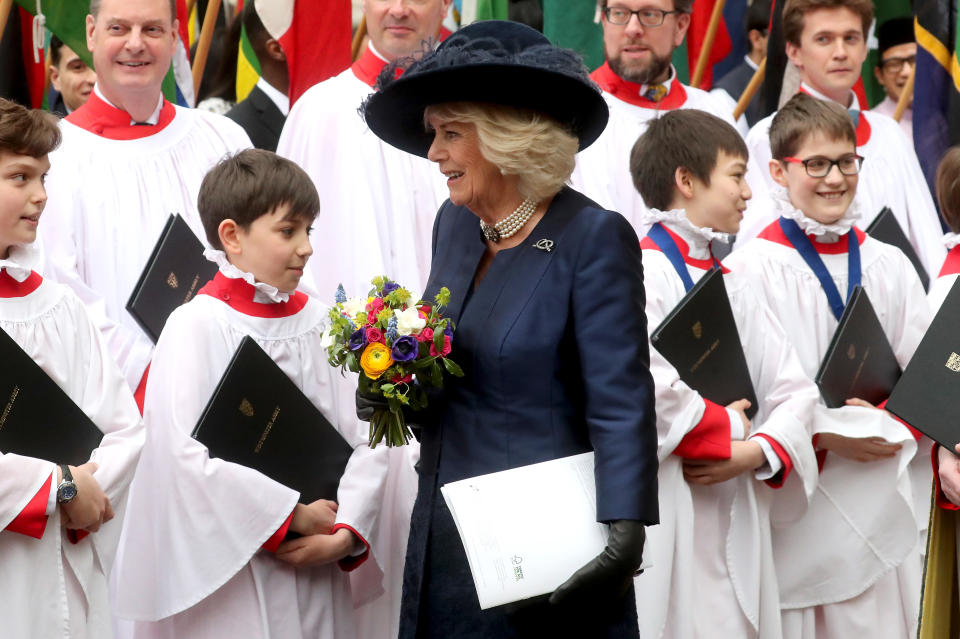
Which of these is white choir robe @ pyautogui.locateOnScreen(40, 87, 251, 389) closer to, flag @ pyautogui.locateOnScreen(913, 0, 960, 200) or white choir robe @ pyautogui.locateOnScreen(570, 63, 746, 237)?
white choir robe @ pyautogui.locateOnScreen(570, 63, 746, 237)

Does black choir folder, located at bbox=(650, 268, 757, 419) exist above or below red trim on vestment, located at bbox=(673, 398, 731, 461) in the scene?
above

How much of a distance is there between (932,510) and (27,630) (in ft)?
8.99

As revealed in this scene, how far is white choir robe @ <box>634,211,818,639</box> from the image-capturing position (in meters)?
4.62

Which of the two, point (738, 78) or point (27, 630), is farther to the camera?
point (738, 78)

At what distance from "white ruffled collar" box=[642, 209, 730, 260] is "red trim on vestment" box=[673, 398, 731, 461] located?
0.60m

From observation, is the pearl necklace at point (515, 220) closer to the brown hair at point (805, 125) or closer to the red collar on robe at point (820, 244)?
the red collar on robe at point (820, 244)

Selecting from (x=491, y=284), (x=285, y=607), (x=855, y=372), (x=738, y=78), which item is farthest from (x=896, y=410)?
(x=738, y=78)

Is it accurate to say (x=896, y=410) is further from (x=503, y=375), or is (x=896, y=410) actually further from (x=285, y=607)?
(x=285, y=607)

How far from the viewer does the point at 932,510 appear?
14.7 ft

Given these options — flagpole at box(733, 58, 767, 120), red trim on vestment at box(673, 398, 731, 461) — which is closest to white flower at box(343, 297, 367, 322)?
red trim on vestment at box(673, 398, 731, 461)

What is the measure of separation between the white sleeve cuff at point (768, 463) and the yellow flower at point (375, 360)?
182 centimetres

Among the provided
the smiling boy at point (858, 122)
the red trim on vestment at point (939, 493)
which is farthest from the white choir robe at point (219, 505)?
the smiling boy at point (858, 122)

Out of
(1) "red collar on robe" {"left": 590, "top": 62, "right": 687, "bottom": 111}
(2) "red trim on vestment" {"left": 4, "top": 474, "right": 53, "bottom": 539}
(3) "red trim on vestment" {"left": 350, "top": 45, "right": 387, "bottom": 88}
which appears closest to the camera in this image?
(2) "red trim on vestment" {"left": 4, "top": 474, "right": 53, "bottom": 539}

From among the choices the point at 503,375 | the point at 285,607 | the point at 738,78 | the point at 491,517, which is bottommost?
the point at 285,607
